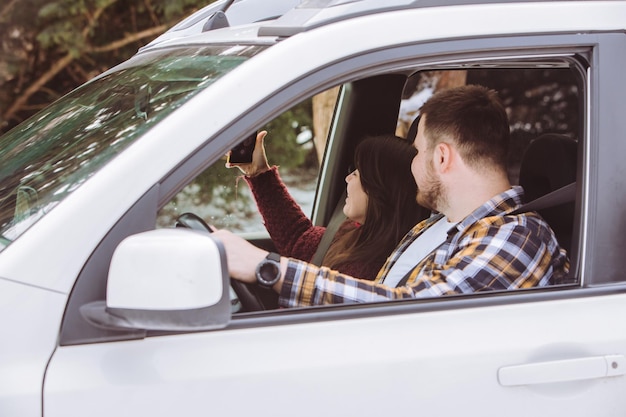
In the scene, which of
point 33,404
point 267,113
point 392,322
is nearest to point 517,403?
point 392,322

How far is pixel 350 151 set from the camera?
3.45 metres

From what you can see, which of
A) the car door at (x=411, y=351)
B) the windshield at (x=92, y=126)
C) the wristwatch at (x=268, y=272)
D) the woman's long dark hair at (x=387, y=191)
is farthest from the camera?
the woman's long dark hair at (x=387, y=191)

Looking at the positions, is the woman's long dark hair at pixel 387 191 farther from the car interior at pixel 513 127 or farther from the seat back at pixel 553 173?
the seat back at pixel 553 173

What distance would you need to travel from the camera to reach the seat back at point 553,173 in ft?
7.68

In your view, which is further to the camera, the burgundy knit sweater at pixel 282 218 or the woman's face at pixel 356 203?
the burgundy knit sweater at pixel 282 218

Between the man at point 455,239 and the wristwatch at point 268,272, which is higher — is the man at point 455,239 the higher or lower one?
the higher one

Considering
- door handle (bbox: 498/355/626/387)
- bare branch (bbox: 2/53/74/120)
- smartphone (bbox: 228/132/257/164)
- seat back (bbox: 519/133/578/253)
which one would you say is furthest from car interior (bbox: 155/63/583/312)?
bare branch (bbox: 2/53/74/120)

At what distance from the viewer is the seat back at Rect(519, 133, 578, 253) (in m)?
2.34

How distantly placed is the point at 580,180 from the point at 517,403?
500 mm

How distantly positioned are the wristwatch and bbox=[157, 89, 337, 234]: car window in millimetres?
2019

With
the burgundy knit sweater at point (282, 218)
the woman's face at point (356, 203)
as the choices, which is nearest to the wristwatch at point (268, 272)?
the woman's face at point (356, 203)

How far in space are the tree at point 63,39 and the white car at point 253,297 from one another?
447 cm

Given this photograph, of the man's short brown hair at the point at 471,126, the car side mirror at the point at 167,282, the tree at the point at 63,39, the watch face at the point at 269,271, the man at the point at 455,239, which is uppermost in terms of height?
the tree at the point at 63,39

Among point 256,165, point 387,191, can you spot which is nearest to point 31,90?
point 256,165
